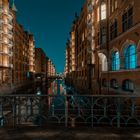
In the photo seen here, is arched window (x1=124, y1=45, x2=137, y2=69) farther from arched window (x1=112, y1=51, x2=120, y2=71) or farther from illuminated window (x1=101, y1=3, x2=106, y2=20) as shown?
illuminated window (x1=101, y1=3, x2=106, y2=20)

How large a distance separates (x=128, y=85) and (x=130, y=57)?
10.5 ft

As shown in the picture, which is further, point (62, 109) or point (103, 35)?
point (103, 35)

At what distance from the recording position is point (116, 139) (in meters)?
3.78

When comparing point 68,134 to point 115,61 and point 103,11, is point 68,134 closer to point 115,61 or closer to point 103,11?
point 115,61

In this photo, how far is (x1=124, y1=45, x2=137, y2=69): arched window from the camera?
643 inches

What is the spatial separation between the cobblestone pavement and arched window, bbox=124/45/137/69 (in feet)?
43.7

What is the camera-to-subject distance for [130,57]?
17.1 meters

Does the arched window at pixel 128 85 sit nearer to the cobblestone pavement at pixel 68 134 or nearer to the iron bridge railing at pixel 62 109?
the iron bridge railing at pixel 62 109

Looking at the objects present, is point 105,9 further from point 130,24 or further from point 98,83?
point 98,83

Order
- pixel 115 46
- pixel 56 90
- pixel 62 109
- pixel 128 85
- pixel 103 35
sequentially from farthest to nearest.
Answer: pixel 56 90
pixel 103 35
pixel 115 46
pixel 128 85
pixel 62 109

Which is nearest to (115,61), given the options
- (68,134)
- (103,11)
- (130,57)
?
(130,57)

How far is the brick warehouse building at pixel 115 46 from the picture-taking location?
15719 millimetres

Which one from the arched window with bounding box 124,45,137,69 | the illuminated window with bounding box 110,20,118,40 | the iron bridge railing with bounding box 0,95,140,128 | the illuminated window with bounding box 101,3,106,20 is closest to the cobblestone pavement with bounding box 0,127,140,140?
the iron bridge railing with bounding box 0,95,140,128

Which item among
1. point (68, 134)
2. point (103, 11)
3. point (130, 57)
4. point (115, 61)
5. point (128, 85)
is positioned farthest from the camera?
point (103, 11)
